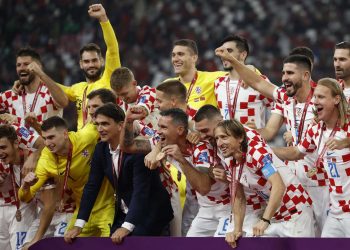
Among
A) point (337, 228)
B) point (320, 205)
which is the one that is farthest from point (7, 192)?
point (337, 228)

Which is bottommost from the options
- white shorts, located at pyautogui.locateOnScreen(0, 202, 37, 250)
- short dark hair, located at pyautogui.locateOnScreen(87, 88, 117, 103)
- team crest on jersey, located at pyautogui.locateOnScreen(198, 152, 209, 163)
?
white shorts, located at pyautogui.locateOnScreen(0, 202, 37, 250)

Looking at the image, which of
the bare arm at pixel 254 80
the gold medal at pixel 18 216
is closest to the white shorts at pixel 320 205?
the bare arm at pixel 254 80

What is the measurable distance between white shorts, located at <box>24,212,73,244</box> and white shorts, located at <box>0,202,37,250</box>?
0.07 m

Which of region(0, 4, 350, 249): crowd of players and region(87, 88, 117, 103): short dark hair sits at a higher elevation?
region(87, 88, 117, 103): short dark hair

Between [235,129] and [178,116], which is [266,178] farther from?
[178,116]

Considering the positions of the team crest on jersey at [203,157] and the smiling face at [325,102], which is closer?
the smiling face at [325,102]

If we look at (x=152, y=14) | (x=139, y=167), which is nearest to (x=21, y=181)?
(x=139, y=167)

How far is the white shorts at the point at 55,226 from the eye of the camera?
353 inches

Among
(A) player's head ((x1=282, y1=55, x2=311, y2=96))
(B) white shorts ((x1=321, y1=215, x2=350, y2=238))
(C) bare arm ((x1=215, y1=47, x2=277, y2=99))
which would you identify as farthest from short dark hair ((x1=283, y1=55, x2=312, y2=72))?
(B) white shorts ((x1=321, y1=215, x2=350, y2=238))

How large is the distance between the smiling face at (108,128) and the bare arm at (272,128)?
1285mm

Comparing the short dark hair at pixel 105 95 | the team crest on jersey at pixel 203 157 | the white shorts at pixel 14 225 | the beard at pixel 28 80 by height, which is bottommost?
the white shorts at pixel 14 225

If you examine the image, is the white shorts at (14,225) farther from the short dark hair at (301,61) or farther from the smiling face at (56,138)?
the short dark hair at (301,61)

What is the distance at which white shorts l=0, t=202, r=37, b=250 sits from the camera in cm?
921

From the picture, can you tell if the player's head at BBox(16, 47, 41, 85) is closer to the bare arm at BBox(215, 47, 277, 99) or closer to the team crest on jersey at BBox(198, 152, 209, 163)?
the bare arm at BBox(215, 47, 277, 99)
